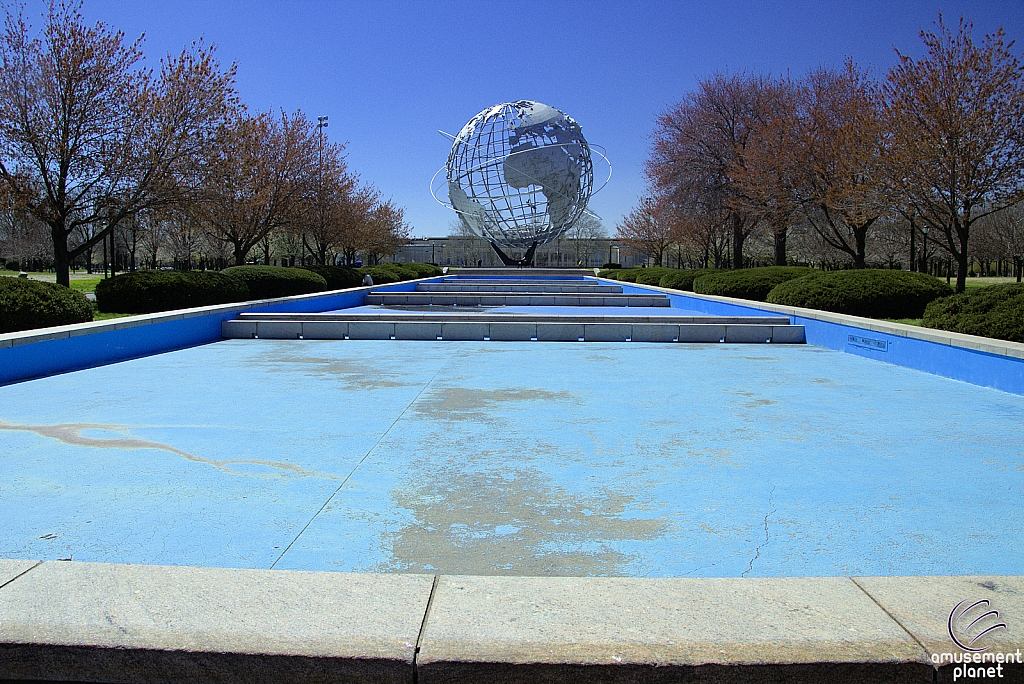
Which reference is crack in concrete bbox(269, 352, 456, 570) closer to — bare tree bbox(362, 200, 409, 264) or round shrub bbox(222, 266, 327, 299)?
round shrub bbox(222, 266, 327, 299)

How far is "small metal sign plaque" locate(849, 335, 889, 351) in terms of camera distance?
1017 centimetres

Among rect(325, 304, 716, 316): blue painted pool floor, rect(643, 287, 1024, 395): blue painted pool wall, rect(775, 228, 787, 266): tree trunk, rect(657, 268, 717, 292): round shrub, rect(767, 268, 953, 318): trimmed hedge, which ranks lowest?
rect(643, 287, 1024, 395): blue painted pool wall

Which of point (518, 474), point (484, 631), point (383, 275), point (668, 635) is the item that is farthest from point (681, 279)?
point (484, 631)

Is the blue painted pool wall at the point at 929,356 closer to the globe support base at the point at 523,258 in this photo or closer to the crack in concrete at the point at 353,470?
the crack in concrete at the point at 353,470

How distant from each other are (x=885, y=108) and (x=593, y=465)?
2069 centimetres

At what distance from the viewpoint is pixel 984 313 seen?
32.8ft

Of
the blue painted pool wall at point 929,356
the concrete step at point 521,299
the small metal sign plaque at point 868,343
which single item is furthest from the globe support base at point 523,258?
the small metal sign plaque at point 868,343

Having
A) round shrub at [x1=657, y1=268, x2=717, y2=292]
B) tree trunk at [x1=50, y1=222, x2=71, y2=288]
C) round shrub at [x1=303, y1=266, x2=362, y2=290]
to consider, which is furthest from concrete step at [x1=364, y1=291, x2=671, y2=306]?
tree trunk at [x1=50, y1=222, x2=71, y2=288]

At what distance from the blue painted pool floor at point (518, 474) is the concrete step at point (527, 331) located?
4.26 meters

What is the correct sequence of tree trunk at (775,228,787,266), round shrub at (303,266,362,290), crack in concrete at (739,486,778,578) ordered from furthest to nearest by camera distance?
1. tree trunk at (775,228,787,266)
2. round shrub at (303,266,362,290)
3. crack in concrete at (739,486,778,578)

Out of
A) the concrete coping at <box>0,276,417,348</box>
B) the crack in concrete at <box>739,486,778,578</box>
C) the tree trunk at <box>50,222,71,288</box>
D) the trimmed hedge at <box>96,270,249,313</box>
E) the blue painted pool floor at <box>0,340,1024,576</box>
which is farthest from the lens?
the tree trunk at <box>50,222,71,288</box>

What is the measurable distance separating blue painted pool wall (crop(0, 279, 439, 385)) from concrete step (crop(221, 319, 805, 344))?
1.23m

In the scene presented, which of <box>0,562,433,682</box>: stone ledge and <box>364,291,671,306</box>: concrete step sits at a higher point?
<box>364,291,671,306</box>: concrete step

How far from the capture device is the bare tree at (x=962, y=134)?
18000 millimetres
